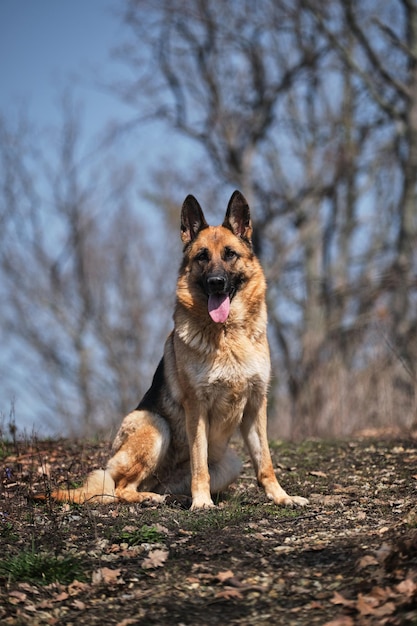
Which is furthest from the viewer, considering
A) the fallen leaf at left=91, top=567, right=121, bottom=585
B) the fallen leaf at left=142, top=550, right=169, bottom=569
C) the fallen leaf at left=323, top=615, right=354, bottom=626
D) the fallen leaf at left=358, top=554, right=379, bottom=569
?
the fallen leaf at left=142, top=550, right=169, bottom=569

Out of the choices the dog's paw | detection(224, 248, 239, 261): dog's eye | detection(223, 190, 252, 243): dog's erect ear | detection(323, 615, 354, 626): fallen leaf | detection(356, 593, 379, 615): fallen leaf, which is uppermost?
detection(223, 190, 252, 243): dog's erect ear

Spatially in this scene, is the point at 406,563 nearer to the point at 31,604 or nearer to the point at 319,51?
the point at 31,604


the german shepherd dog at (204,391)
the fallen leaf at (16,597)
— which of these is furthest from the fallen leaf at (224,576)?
the german shepherd dog at (204,391)

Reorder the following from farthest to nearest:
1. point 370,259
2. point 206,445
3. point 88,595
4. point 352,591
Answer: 1. point 370,259
2. point 206,445
3. point 88,595
4. point 352,591

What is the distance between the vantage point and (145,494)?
640 cm

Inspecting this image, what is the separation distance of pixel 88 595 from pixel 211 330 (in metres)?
2.61

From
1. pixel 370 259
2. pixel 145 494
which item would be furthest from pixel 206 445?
pixel 370 259

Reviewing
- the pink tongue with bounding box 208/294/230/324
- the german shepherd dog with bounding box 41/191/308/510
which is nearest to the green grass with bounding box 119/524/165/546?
the german shepherd dog with bounding box 41/191/308/510

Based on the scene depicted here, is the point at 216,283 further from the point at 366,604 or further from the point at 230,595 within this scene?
the point at 366,604

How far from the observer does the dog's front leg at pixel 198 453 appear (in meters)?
6.16

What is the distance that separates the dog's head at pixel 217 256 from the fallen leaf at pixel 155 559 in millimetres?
2150

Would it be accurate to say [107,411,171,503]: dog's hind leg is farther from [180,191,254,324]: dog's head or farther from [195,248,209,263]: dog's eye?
[195,248,209,263]: dog's eye

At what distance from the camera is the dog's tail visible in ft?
19.9

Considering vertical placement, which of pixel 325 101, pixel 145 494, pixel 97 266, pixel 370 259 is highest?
pixel 325 101
